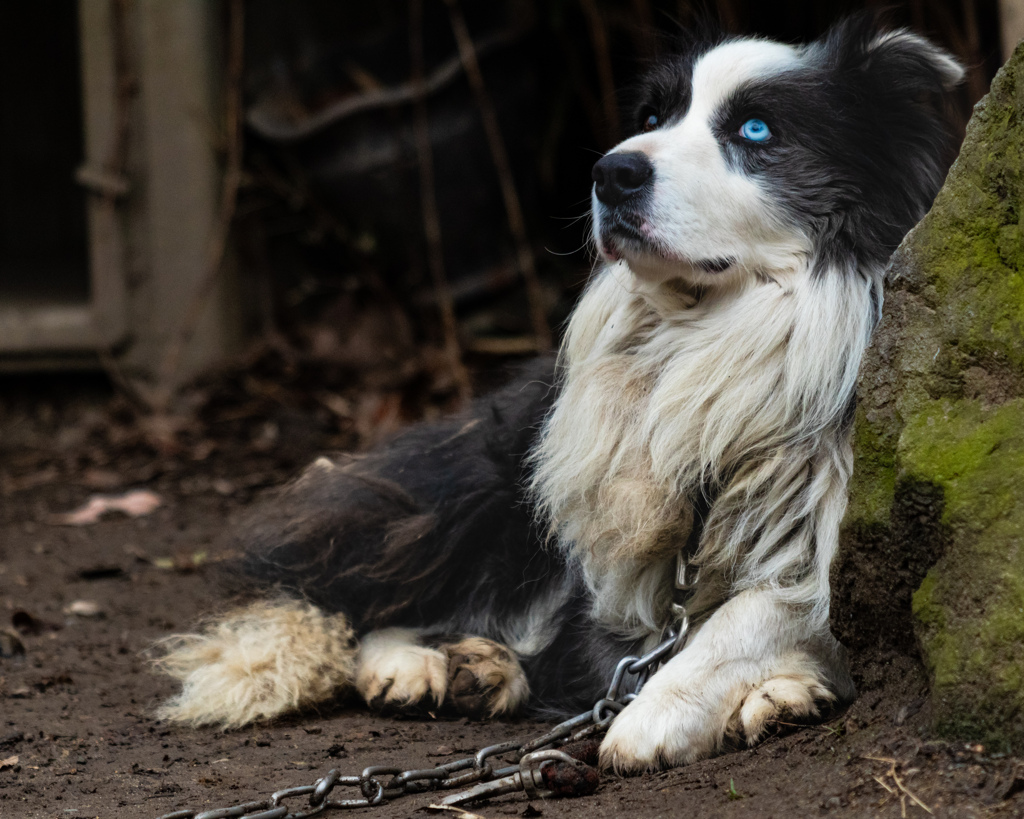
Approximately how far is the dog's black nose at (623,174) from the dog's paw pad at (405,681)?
1242mm

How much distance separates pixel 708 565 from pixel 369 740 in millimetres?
886

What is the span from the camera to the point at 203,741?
2713mm

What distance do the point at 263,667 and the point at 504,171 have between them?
12.6 ft

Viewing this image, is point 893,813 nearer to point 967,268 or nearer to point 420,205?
point 967,268

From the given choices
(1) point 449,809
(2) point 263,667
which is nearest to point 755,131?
(1) point 449,809

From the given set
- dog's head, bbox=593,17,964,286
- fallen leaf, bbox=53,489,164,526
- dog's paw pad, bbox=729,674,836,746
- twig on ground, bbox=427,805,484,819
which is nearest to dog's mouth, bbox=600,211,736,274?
dog's head, bbox=593,17,964,286

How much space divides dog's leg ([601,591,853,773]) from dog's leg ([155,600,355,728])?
3.03ft

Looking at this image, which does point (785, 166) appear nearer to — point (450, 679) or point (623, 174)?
point (623, 174)

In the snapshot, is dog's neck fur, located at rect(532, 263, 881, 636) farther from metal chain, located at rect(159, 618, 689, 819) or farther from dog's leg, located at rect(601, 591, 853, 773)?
metal chain, located at rect(159, 618, 689, 819)

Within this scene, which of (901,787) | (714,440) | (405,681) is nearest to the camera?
(901,787)

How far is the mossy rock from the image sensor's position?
173cm

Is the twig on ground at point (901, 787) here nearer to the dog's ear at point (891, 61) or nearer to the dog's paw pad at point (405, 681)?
the dog's paw pad at point (405, 681)

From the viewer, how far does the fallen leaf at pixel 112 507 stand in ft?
16.8

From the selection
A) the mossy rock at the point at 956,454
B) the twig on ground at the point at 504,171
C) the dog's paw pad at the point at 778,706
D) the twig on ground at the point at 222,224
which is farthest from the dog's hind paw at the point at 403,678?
the twig on ground at the point at 222,224
